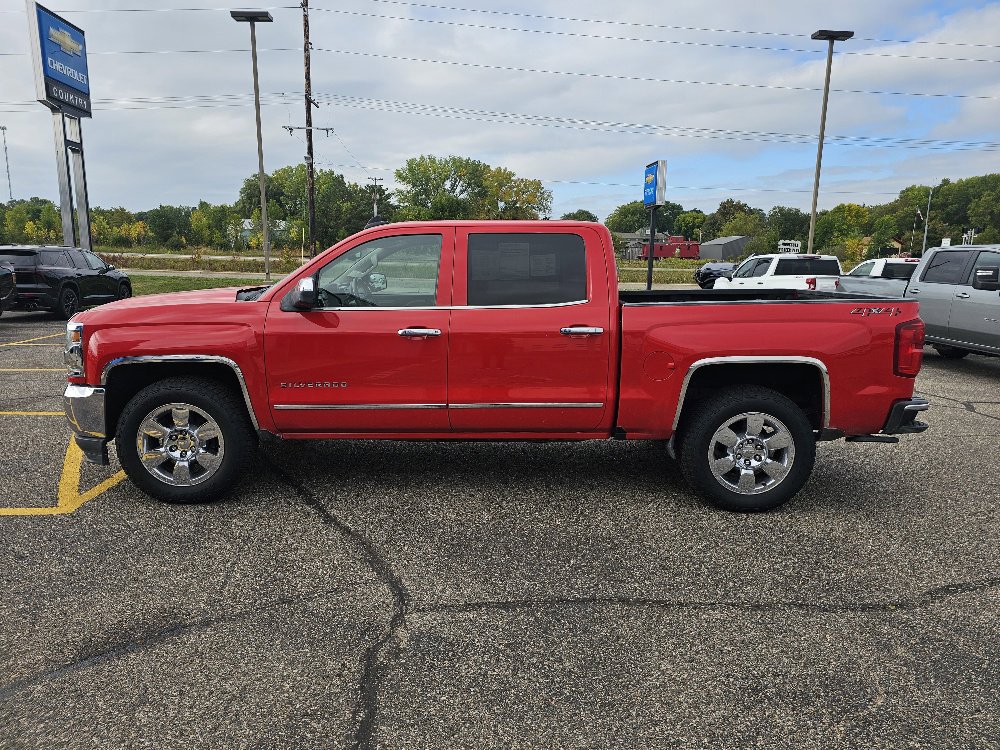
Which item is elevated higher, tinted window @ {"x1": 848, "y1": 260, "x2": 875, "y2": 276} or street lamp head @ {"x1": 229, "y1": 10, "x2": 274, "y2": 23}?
street lamp head @ {"x1": 229, "y1": 10, "x2": 274, "y2": 23}

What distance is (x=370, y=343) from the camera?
15.2ft

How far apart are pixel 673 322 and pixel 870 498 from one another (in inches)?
81.7

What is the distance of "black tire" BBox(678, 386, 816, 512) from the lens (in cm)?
464

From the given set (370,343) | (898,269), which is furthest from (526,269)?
(898,269)

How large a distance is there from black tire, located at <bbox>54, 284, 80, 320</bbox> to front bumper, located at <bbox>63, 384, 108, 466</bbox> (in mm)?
12091

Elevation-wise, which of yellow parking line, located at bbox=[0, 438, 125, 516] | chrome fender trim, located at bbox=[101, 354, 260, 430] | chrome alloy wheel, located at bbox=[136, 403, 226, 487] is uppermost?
chrome fender trim, located at bbox=[101, 354, 260, 430]

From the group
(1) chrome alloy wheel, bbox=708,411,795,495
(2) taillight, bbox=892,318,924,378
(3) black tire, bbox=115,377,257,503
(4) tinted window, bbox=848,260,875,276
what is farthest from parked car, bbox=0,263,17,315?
(4) tinted window, bbox=848,260,875,276

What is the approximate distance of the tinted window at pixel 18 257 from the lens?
566 inches

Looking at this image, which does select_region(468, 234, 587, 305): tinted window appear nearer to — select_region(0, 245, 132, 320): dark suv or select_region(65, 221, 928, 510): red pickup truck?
select_region(65, 221, 928, 510): red pickup truck

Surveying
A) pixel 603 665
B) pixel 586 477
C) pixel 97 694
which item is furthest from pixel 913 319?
pixel 97 694

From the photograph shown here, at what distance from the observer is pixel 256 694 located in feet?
9.16

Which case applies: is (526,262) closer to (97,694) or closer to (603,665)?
(603,665)

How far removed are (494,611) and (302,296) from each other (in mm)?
2293

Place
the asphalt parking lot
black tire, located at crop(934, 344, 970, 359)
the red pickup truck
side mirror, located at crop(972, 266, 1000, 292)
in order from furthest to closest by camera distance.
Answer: black tire, located at crop(934, 344, 970, 359) < side mirror, located at crop(972, 266, 1000, 292) < the red pickup truck < the asphalt parking lot
